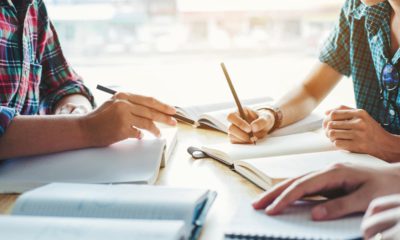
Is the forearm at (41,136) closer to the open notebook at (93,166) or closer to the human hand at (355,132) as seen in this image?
the open notebook at (93,166)

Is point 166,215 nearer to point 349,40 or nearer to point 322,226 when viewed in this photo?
point 322,226

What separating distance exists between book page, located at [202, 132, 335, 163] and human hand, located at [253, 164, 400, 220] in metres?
0.30

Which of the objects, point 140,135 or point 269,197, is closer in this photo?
point 269,197

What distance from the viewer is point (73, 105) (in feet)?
4.68

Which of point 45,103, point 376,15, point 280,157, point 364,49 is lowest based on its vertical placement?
point 45,103

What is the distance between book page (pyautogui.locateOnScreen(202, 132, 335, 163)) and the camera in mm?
1057

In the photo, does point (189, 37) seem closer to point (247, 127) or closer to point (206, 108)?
point (206, 108)

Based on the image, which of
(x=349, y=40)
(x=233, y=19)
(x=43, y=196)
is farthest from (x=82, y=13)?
(x=43, y=196)

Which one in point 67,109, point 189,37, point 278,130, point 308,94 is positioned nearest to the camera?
point 278,130

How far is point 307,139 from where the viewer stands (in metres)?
1.15

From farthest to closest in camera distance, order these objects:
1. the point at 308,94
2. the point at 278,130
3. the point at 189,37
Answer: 1. the point at 189,37
2. the point at 308,94
3. the point at 278,130

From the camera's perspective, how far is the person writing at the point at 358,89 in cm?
109

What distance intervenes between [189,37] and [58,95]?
115cm

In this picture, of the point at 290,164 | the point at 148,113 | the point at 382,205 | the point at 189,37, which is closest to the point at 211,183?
the point at 290,164
